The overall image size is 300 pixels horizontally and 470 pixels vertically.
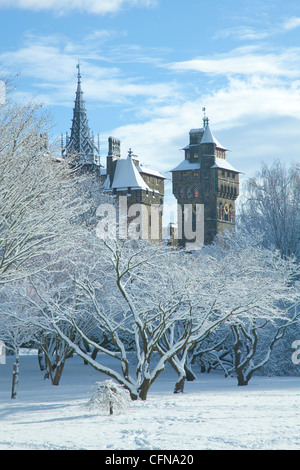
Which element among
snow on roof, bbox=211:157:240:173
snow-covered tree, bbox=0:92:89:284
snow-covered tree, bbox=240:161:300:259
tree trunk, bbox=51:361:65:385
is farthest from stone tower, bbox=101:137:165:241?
snow-covered tree, bbox=0:92:89:284

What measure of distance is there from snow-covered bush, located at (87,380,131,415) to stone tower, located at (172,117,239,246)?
59.2 metres

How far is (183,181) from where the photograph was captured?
76.4m

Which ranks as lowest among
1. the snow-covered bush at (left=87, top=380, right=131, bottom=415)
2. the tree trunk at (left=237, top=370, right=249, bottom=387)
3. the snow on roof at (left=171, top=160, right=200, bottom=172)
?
the tree trunk at (left=237, top=370, right=249, bottom=387)

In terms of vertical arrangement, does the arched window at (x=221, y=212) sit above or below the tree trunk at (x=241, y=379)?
above

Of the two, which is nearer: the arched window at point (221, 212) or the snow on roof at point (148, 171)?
the snow on roof at point (148, 171)

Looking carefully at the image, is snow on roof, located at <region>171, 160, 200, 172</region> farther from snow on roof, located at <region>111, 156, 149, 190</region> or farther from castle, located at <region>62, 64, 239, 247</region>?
snow on roof, located at <region>111, 156, 149, 190</region>

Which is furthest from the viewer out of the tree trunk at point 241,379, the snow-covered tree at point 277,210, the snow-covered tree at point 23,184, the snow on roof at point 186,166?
the snow on roof at point 186,166

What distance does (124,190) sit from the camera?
2694 inches

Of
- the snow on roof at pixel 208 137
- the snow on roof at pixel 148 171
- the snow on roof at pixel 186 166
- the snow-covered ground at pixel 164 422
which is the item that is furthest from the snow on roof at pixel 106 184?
the snow-covered ground at pixel 164 422

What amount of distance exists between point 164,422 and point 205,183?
63712mm

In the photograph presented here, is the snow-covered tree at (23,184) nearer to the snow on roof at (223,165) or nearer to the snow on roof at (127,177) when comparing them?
the snow on roof at (127,177)

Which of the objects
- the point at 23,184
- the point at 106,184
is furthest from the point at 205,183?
the point at 23,184

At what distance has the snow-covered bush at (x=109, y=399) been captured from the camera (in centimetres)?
1366

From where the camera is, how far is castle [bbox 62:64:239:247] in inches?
2717
